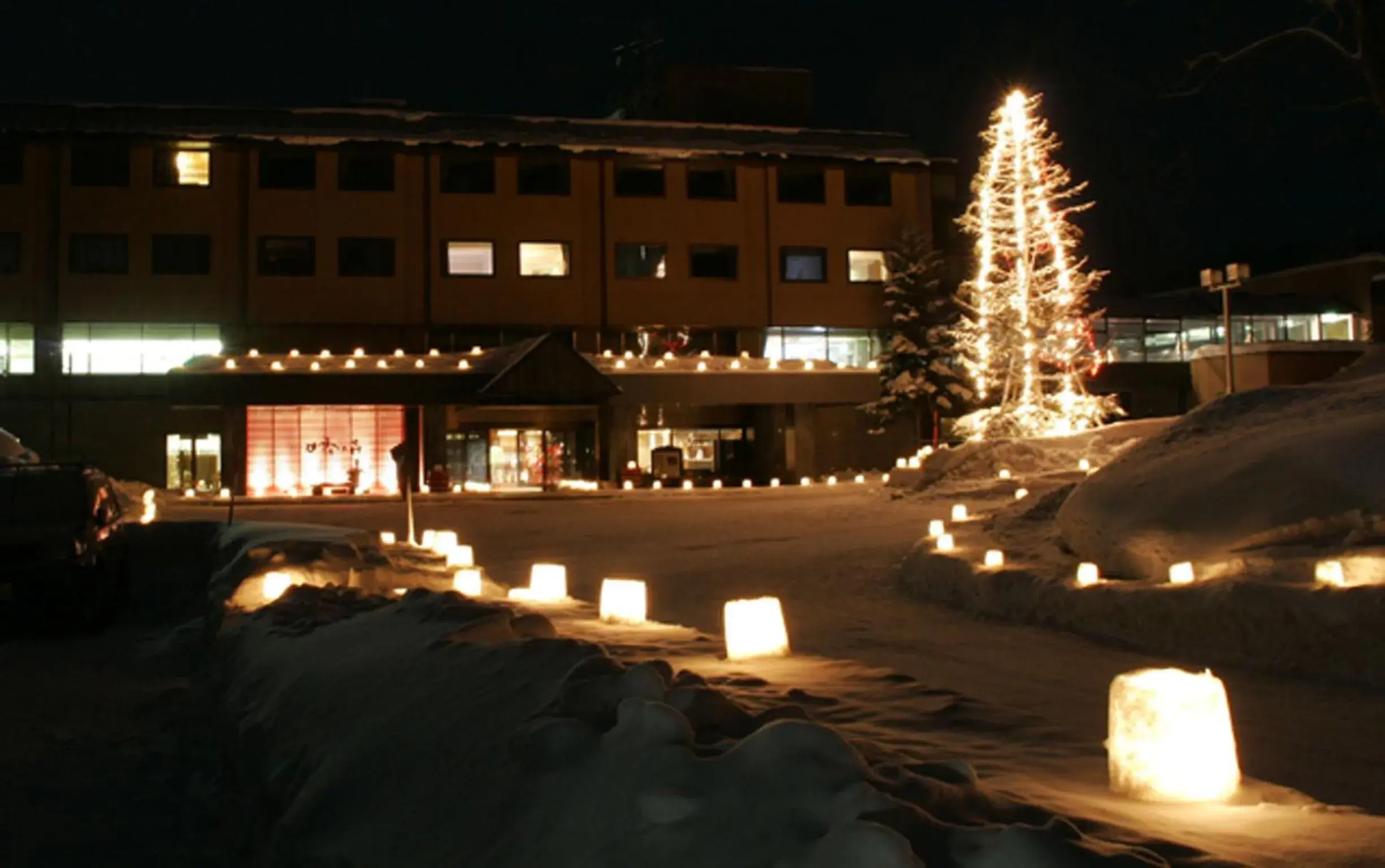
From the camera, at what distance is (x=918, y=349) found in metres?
47.8

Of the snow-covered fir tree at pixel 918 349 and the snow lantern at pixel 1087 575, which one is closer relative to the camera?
the snow lantern at pixel 1087 575

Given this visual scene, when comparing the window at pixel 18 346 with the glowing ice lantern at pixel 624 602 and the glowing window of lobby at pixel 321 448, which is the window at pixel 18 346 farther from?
the glowing ice lantern at pixel 624 602

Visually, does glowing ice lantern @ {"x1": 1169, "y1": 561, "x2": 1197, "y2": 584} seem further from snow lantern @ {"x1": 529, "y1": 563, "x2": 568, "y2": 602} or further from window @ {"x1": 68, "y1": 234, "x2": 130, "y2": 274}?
window @ {"x1": 68, "y1": 234, "x2": 130, "y2": 274}

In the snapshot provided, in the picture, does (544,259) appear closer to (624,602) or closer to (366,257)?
(366,257)

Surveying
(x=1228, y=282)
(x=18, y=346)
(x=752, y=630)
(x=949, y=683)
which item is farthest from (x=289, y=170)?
(x=752, y=630)

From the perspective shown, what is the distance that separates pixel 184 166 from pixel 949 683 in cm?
4338

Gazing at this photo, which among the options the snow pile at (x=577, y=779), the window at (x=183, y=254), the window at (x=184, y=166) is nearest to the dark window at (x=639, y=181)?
the window at (x=184, y=166)

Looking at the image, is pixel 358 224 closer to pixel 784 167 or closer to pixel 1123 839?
pixel 784 167

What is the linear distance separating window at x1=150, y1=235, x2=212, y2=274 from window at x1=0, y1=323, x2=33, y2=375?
5060 mm

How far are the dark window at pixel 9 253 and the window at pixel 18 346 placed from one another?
1956 millimetres

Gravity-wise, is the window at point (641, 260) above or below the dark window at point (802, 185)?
below

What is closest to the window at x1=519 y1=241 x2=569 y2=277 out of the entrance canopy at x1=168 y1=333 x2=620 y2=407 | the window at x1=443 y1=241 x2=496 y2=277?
the window at x1=443 y1=241 x2=496 y2=277

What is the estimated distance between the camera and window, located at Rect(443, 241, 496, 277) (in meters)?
47.6

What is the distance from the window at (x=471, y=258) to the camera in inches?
1874
